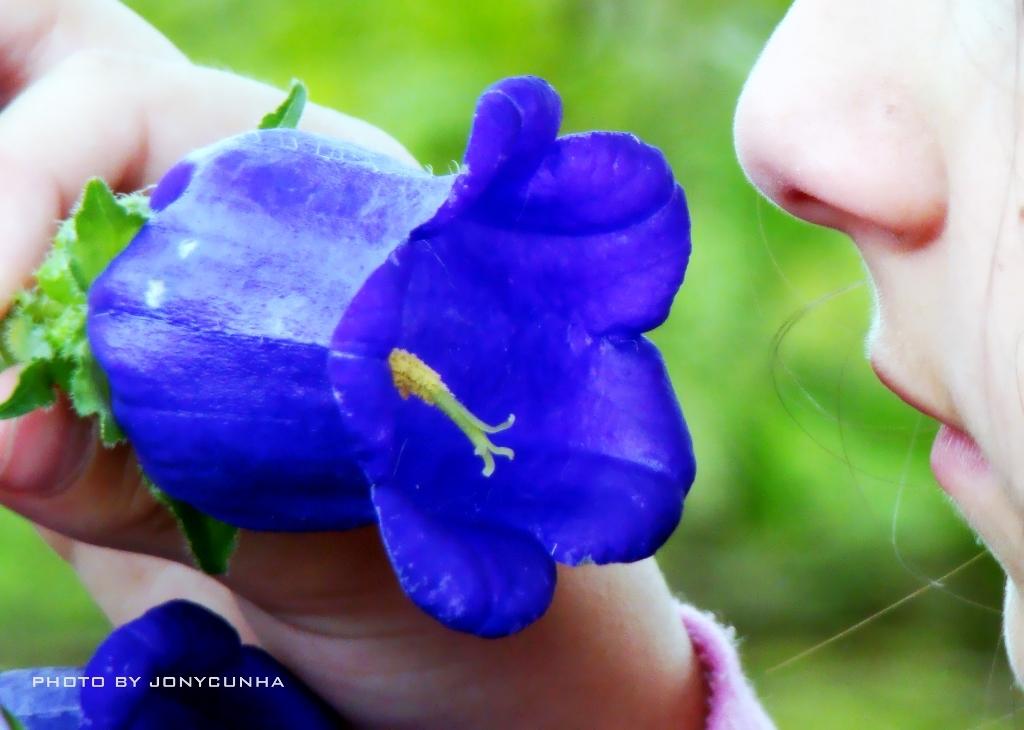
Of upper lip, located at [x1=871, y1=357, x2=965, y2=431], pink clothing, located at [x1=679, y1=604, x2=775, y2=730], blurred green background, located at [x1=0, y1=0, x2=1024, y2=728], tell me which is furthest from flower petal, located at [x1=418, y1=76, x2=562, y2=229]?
blurred green background, located at [x1=0, y1=0, x2=1024, y2=728]

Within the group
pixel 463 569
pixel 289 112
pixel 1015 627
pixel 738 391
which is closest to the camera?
pixel 463 569

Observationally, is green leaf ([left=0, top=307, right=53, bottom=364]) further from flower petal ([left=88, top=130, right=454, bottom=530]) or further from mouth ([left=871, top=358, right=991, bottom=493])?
mouth ([left=871, top=358, right=991, bottom=493])

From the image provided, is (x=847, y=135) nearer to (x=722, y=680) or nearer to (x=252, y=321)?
(x=252, y=321)

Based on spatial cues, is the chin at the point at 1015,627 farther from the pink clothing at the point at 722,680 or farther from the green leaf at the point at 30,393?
the green leaf at the point at 30,393

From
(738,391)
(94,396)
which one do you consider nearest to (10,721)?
(94,396)

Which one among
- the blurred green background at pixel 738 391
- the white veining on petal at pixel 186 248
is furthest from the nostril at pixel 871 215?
the blurred green background at pixel 738 391

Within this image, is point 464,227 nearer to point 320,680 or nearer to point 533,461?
point 533,461

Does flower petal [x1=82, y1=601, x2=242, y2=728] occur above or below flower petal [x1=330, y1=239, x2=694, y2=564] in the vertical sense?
below
